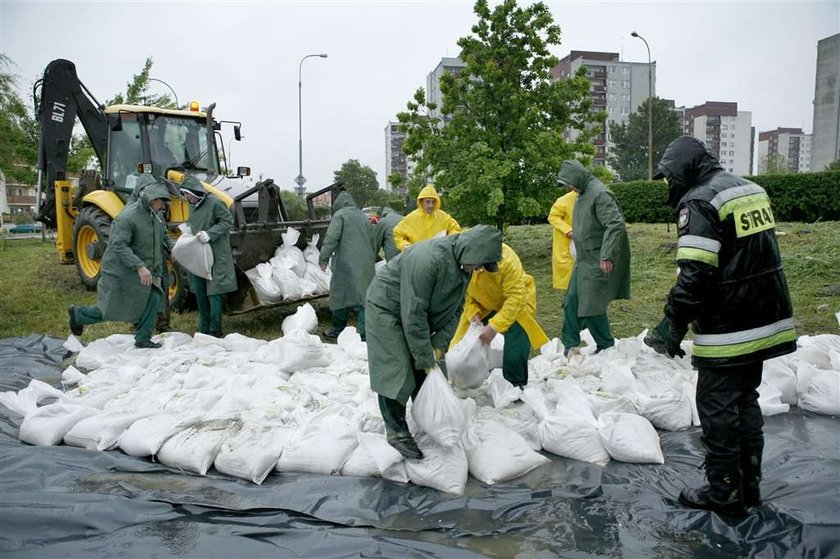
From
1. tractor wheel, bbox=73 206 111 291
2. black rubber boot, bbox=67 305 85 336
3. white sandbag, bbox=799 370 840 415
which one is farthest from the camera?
tractor wheel, bbox=73 206 111 291

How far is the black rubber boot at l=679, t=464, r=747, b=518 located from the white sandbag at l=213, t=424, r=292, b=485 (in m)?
2.00

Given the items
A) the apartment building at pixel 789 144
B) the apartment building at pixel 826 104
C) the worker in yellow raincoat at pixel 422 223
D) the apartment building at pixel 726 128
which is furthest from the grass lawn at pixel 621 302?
the apartment building at pixel 789 144

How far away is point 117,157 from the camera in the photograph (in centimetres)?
834

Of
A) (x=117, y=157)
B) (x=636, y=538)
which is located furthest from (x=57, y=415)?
(x=117, y=157)

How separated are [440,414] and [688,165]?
1615 mm

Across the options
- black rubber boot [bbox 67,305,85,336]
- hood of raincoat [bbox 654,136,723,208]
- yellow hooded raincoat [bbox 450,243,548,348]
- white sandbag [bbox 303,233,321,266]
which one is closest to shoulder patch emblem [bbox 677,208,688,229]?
hood of raincoat [bbox 654,136,723,208]

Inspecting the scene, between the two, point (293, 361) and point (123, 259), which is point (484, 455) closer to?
point (293, 361)

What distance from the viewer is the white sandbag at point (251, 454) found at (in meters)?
3.25

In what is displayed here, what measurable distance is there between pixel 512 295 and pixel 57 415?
111 inches

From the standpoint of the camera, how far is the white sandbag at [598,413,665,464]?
3307 mm

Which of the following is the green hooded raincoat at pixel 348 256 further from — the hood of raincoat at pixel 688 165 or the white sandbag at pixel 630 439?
the hood of raincoat at pixel 688 165

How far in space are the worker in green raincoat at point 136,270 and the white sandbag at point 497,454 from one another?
3.56m

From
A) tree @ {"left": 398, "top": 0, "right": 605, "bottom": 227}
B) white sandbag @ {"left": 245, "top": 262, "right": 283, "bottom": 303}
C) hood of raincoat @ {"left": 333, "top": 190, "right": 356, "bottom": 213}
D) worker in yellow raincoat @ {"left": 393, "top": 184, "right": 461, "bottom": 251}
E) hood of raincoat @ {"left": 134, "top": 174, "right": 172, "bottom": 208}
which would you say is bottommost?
white sandbag @ {"left": 245, "top": 262, "right": 283, "bottom": 303}

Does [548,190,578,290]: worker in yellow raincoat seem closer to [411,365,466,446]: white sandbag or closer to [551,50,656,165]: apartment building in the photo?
[411,365,466,446]: white sandbag
